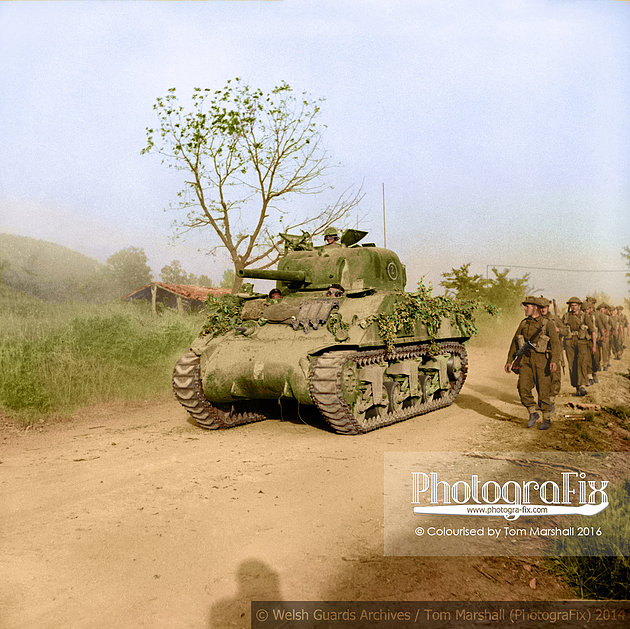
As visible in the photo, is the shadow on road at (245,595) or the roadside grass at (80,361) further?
the roadside grass at (80,361)

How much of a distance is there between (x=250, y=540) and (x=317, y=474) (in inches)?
79.0

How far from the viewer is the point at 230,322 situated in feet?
33.7

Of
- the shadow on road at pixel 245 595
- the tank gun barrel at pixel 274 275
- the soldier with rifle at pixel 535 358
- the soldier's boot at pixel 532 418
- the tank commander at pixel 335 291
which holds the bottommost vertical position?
the soldier's boot at pixel 532 418

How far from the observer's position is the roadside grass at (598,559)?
3.88m

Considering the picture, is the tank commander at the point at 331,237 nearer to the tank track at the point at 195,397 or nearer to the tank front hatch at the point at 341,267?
the tank front hatch at the point at 341,267

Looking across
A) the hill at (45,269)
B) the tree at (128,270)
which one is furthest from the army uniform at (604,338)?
the tree at (128,270)

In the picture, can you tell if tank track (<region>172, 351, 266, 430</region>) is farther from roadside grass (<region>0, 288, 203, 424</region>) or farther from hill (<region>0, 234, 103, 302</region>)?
hill (<region>0, 234, 103, 302</region>)

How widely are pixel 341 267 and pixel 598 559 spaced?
7302mm

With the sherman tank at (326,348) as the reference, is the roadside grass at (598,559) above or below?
below

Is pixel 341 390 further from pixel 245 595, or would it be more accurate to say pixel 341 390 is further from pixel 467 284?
pixel 467 284

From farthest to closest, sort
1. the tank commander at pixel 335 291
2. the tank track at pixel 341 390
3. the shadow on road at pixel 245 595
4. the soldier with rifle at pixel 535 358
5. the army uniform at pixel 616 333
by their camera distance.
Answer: the army uniform at pixel 616 333, the tank commander at pixel 335 291, the soldier with rifle at pixel 535 358, the tank track at pixel 341 390, the shadow on road at pixel 245 595

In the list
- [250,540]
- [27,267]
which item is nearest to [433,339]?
[250,540]

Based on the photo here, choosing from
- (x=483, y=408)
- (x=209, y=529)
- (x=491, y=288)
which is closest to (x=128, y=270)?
(x=491, y=288)

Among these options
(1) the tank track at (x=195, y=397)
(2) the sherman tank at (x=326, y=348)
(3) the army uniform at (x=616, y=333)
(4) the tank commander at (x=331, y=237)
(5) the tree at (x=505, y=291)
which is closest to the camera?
(2) the sherman tank at (x=326, y=348)
